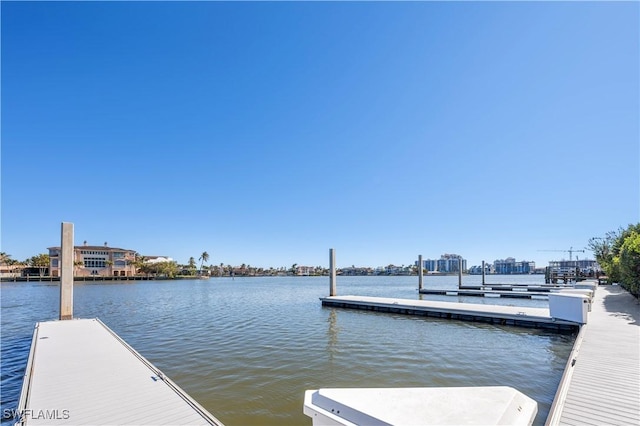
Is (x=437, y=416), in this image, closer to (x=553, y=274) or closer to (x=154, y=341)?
(x=154, y=341)

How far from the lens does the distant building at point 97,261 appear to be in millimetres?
67562

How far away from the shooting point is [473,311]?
14.6 metres

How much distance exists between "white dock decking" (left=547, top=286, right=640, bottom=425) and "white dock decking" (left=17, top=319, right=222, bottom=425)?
467cm

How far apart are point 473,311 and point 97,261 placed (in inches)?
3145

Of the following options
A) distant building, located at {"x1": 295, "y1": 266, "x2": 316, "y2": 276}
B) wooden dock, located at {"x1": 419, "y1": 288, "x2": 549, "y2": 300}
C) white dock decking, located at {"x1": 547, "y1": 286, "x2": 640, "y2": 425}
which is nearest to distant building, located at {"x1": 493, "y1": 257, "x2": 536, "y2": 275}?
distant building, located at {"x1": 295, "y1": 266, "x2": 316, "y2": 276}

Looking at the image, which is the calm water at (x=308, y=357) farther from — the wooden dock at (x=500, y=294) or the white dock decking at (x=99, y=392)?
the wooden dock at (x=500, y=294)

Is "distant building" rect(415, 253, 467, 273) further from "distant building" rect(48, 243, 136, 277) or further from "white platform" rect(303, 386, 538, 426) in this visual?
"white platform" rect(303, 386, 538, 426)

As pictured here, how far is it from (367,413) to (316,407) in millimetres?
584

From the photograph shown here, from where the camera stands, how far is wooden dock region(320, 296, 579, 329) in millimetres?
12523

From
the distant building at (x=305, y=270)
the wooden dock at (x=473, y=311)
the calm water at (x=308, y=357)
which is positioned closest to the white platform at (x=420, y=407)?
the calm water at (x=308, y=357)

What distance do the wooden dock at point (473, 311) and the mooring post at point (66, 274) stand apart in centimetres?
1381

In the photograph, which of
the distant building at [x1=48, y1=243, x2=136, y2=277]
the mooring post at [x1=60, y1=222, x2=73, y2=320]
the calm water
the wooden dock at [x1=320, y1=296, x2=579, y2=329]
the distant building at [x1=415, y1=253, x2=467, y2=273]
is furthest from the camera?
the distant building at [x1=415, y1=253, x2=467, y2=273]

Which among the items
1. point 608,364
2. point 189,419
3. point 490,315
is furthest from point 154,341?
point 490,315

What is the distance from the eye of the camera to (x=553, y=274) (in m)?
41.2
